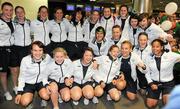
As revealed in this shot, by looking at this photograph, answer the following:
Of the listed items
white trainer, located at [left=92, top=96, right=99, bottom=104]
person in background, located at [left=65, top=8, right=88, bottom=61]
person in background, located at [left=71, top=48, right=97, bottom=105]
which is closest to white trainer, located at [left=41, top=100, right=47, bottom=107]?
person in background, located at [left=71, top=48, right=97, bottom=105]

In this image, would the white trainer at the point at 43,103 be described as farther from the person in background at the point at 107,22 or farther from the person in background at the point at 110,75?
the person in background at the point at 107,22

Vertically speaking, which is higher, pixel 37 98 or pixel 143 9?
pixel 143 9

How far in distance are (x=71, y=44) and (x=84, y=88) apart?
52.0 inches

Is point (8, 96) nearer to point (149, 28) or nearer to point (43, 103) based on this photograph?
point (43, 103)

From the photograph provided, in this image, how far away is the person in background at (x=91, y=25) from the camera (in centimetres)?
500

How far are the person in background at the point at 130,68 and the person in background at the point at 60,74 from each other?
0.87 metres

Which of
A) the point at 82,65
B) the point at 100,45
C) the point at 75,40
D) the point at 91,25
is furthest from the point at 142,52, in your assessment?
the point at 75,40

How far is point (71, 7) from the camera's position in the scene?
9.96 metres

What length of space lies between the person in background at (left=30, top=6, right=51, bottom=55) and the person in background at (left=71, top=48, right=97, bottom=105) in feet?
2.59

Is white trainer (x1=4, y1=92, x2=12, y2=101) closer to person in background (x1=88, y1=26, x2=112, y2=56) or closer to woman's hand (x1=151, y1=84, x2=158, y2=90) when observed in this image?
person in background (x1=88, y1=26, x2=112, y2=56)

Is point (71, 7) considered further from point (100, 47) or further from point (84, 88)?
point (84, 88)

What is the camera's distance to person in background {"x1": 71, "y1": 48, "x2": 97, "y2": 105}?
392cm

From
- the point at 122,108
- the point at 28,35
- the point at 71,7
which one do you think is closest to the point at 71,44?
the point at 28,35

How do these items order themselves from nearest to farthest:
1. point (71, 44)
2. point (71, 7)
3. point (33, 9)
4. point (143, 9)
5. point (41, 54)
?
1. point (41, 54)
2. point (71, 44)
3. point (143, 9)
4. point (33, 9)
5. point (71, 7)
